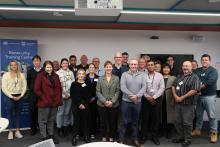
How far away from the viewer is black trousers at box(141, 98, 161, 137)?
4707mm

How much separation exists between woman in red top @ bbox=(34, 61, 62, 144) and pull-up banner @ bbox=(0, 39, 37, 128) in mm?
1110

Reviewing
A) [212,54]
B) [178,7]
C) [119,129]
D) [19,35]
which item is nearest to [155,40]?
[212,54]

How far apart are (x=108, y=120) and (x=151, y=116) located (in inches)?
31.3

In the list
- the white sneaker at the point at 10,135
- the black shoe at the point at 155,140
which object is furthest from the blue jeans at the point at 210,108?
the white sneaker at the point at 10,135

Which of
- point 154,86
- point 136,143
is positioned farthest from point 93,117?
point 154,86

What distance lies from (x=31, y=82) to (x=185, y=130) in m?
3.03

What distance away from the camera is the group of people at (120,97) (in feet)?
14.8

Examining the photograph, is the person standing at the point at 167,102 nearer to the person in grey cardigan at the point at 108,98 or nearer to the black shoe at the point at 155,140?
the black shoe at the point at 155,140

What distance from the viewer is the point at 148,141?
4859mm

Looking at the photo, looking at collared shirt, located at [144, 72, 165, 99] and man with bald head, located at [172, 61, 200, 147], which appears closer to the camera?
man with bald head, located at [172, 61, 200, 147]

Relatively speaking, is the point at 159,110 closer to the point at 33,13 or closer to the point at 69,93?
the point at 69,93

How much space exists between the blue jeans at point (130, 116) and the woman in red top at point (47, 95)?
1167mm

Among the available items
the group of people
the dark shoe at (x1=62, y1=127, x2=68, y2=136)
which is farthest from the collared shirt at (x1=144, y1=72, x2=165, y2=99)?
the dark shoe at (x1=62, y1=127, x2=68, y2=136)

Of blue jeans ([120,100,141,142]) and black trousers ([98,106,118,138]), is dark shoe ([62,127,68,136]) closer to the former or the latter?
black trousers ([98,106,118,138])
